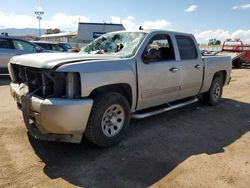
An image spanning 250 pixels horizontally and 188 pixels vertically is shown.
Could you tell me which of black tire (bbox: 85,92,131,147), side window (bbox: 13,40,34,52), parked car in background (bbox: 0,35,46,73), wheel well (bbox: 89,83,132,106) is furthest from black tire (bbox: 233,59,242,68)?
black tire (bbox: 85,92,131,147)

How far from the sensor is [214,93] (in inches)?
298

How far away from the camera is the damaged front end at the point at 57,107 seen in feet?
12.1

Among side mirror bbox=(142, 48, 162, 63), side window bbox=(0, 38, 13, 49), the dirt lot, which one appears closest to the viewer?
the dirt lot

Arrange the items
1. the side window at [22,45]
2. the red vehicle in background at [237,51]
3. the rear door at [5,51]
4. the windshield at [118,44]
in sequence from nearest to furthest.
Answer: the windshield at [118,44], the rear door at [5,51], the side window at [22,45], the red vehicle in background at [237,51]

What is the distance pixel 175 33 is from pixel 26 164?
3.83 metres

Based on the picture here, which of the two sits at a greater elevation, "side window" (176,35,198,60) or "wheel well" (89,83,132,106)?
"side window" (176,35,198,60)

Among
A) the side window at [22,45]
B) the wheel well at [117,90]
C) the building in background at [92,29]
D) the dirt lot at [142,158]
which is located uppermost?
the building in background at [92,29]

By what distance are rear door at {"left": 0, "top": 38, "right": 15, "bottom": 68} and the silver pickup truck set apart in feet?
22.9

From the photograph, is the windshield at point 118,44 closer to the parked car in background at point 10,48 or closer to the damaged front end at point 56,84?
the damaged front end at point 56,84

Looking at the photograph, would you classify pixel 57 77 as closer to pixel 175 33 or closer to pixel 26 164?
pixel 26 164

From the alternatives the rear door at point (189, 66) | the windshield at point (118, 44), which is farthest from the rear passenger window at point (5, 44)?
the rear door at point (189, 66)

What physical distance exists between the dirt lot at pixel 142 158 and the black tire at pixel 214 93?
57.3 inches

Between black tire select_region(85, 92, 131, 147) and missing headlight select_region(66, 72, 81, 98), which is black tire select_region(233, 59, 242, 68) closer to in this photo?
black tire select_region(85, 92, 131, 147)

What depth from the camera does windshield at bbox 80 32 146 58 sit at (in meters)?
4.97
